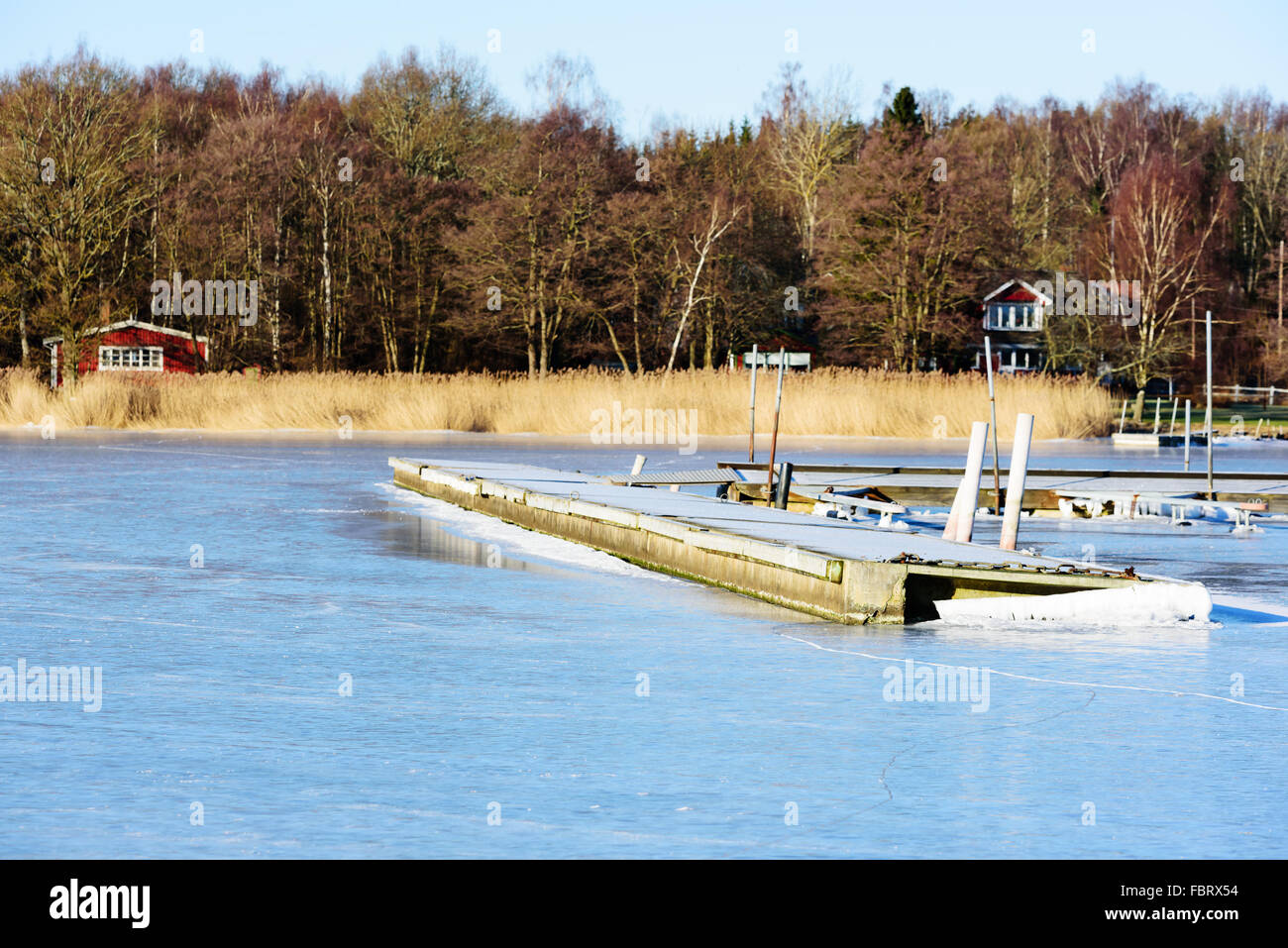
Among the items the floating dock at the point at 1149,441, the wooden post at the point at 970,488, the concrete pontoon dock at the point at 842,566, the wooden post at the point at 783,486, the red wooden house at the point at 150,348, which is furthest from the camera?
the red wooden house at the point at 150,348

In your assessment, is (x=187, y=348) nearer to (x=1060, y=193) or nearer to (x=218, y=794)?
(x=1060, y=193)

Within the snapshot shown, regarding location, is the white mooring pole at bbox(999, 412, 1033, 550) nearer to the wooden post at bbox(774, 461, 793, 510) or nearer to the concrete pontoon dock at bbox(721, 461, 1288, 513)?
the wooden post at bbox(774, 461, 793, 510)

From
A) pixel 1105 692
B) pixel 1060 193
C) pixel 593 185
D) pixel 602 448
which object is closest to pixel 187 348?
pixel 593 185

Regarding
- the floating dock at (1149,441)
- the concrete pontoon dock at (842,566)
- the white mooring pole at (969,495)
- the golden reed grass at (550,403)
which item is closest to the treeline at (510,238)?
the golden reed grass at (550,403)

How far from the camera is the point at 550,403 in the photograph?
30281 mm

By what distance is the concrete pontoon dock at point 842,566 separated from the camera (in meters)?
8.30

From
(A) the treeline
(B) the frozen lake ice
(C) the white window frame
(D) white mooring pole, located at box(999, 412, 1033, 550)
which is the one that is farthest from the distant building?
(B) the frozen lake ice

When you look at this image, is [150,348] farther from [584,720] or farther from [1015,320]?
[584,720]

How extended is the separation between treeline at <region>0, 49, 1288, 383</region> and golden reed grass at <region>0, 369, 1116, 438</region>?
630 inches

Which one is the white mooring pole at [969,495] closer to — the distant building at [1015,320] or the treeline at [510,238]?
the treeline at [510,238]

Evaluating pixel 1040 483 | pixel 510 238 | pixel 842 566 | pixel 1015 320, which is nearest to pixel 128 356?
pixel 510 238

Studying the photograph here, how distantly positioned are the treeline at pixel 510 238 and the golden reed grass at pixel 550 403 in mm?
16005

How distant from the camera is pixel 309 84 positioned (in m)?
70.4

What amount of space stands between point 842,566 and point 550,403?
21.9 meters
